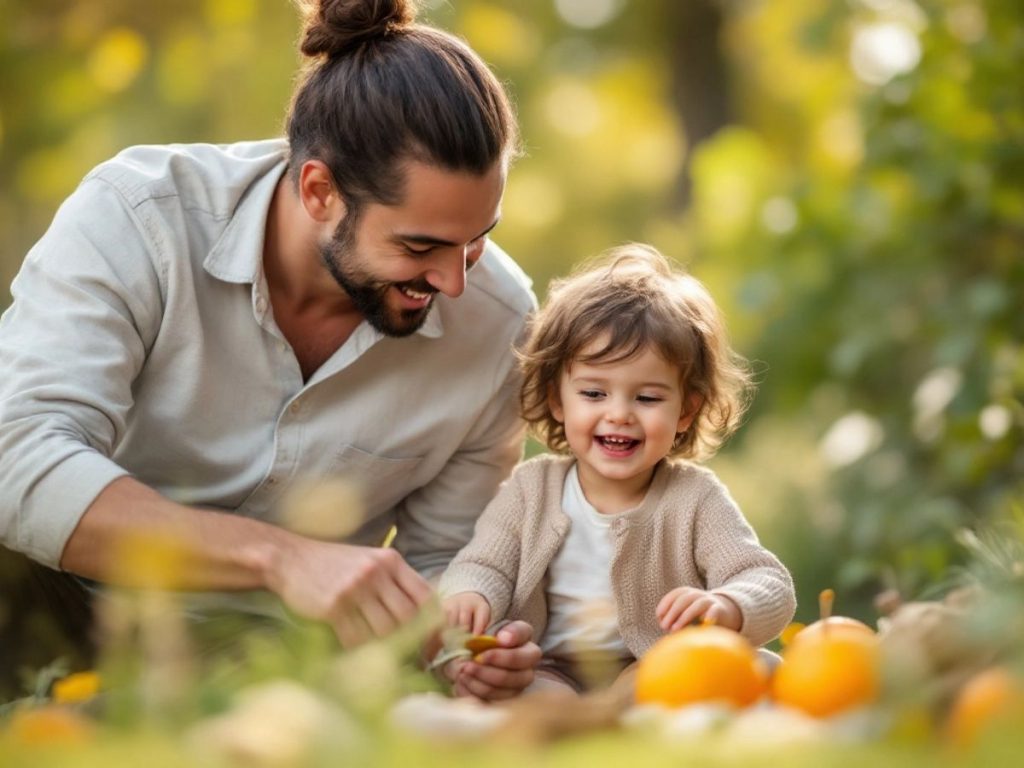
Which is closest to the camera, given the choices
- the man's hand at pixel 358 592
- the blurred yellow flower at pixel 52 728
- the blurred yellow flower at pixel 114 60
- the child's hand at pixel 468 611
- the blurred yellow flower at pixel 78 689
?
the blurred yellow flower at pixel 52 728

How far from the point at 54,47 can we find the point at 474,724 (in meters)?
4.82

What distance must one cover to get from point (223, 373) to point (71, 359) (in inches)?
16.7

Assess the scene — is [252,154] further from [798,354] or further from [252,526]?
[798,354]

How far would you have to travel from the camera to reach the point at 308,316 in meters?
3.05

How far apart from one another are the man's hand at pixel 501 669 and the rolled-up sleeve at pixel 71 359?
0.68 metres

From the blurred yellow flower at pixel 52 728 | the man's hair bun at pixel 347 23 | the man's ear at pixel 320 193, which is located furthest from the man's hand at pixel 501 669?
the man's hair bun at pixel 347 23

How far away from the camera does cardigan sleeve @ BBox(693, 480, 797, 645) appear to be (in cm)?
246

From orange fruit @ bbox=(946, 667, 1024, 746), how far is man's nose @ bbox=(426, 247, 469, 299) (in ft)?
4.79

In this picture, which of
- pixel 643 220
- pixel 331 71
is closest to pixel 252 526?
pixel 331 71

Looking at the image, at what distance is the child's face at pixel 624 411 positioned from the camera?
2.63 meters

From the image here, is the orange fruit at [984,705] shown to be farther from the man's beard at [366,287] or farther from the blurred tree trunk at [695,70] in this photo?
the blurred tree trunk at [695,70]

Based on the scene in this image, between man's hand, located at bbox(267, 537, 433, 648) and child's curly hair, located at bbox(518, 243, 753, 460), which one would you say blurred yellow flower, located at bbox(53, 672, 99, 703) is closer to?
man's hand, located at bbox(267, 537, 433, 648)

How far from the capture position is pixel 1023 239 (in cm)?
457

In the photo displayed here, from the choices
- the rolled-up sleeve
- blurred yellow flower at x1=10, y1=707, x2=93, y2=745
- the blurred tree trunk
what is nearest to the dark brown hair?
the rolled-up sleeve
